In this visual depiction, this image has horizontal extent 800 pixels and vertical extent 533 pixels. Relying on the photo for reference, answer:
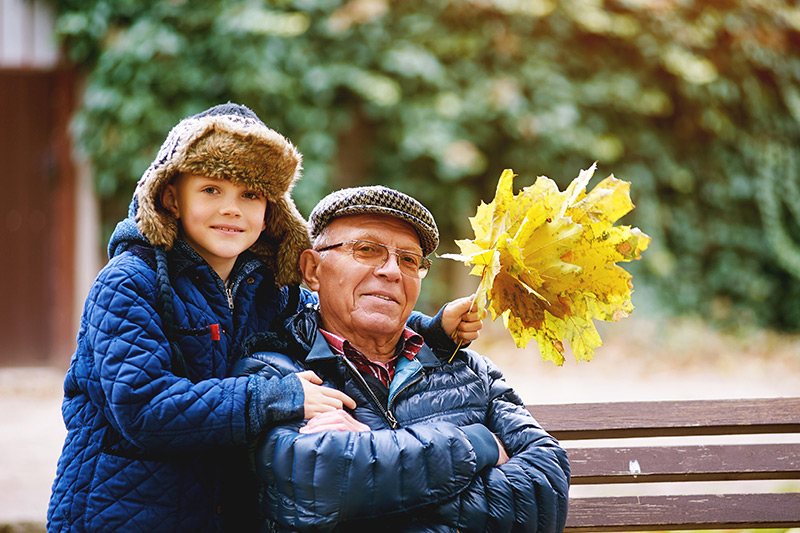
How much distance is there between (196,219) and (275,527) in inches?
35.2

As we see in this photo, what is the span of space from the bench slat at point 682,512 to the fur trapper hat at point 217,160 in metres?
1.56

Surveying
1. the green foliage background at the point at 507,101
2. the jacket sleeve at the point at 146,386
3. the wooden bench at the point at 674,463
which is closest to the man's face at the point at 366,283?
the jacket sleeve at the point at 146,386

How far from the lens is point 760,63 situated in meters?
8.25

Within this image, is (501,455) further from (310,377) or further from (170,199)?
(170,199)

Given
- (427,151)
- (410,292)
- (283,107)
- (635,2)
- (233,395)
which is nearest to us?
(233,395)

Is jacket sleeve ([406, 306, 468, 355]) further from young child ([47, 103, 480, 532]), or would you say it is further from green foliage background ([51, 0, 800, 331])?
green foliage background ([51, 0, 800, 331])

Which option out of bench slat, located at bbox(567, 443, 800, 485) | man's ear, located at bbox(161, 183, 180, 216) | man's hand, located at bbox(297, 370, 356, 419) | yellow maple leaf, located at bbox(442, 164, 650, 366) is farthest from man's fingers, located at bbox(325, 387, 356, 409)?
bench slat, located at bbox(567, 443, 800, 485)

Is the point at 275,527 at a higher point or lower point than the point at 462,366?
lower

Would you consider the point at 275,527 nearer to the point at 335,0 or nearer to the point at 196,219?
the point at 196,219

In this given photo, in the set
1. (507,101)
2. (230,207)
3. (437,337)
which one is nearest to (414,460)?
(437,337)

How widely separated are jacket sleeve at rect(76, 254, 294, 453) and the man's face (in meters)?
0.43

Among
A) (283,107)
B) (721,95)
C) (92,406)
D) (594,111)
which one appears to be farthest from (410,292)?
(721,95)

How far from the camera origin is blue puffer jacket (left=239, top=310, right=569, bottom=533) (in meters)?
1.90

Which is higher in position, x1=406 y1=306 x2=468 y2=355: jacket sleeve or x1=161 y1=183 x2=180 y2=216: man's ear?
x1=161 y1=183 x2=180 y2=216: man's ear
